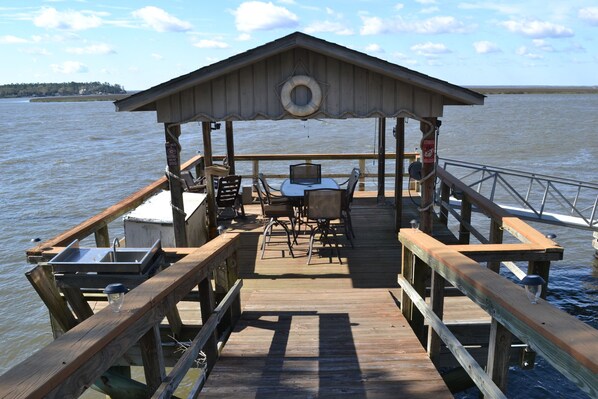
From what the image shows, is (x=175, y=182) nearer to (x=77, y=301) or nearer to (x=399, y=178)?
(x=77, y=301)

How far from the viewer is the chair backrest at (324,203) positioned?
6812 millimetres

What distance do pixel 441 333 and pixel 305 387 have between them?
978 mm

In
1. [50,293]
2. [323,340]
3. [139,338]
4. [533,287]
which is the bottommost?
[323,340]

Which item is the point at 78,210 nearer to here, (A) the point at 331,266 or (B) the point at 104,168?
(B) the point at 104,168

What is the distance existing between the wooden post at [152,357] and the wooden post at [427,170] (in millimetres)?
4689

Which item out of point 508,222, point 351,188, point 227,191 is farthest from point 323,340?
point 227,191

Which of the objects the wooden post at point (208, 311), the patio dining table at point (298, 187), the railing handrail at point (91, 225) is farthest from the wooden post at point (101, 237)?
the patio dining table at point (298, 187)

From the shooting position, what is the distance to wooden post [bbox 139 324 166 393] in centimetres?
259

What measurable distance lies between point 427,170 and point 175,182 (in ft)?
10.6

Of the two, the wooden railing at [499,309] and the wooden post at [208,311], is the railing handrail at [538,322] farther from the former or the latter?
the wooden post at [208,311]

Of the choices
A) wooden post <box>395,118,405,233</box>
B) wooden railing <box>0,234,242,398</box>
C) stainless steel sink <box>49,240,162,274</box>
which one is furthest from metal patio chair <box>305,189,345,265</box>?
stainless steel sink <box>49,240,162,274</box>

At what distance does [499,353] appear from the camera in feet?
8.49

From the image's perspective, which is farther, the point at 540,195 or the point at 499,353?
the point at 540,195

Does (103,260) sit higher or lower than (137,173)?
higher
